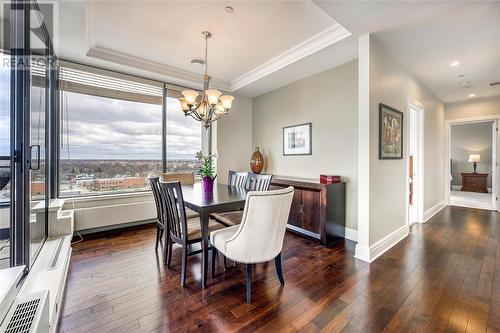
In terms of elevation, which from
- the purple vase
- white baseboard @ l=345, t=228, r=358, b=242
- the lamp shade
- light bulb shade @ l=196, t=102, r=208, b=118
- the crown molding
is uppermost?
the crown molding

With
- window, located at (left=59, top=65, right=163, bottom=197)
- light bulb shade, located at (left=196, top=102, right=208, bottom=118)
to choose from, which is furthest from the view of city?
light bulb shade, located at (left=196, top=102, right=208, bottom=118)

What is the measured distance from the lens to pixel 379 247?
2664 mm

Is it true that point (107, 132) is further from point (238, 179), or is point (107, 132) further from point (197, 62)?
point (238, 179)

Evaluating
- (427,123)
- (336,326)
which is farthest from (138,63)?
(427,123)

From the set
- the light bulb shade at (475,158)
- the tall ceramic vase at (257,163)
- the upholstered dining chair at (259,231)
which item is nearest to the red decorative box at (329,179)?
the upholstered dining chair at (259,231)

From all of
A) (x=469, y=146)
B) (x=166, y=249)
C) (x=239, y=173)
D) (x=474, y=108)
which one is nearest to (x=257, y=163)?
(x=239, y=173)

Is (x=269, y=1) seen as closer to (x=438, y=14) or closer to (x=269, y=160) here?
(x=438, y=14)

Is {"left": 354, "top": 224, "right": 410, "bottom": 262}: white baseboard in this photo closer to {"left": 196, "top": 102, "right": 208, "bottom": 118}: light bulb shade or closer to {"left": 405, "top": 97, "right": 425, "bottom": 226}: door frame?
{"left": 405, "top": 97, "right": 425, "bottom": 226}: door frame

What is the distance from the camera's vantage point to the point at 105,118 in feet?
11.6

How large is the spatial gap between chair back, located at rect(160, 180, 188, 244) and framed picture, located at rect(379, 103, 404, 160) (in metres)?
2.38

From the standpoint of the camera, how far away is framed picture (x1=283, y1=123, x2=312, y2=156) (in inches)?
151

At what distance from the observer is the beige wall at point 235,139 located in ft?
15.3

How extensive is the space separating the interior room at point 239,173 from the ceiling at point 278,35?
0.08 feet

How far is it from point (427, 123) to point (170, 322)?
5.29 meters
